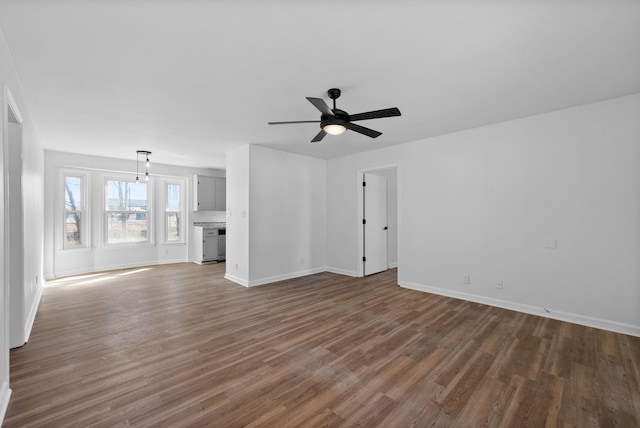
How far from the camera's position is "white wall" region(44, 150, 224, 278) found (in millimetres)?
5625

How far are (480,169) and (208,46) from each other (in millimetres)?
3814

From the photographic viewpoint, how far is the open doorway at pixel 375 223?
5.75 metres

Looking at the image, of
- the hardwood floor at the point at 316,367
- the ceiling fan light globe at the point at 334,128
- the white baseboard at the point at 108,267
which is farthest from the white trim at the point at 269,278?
the ceiling fan light globe at the point at 334,128

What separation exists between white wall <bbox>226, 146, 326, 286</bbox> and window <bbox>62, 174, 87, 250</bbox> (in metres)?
3.39

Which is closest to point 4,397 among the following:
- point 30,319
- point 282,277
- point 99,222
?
point 30,319

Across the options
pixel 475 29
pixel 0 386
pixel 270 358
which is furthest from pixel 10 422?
pixel 475 29

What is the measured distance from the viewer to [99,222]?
6230mm

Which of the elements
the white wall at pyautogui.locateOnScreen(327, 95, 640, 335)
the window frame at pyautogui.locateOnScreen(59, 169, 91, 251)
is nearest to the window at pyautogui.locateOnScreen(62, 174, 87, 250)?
the window frame at pyautogui.locateOnScreen(59, 169, 91, 251)

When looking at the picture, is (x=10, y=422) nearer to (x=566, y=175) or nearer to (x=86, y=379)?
(x=86, y=379)

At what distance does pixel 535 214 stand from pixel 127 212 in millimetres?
8065

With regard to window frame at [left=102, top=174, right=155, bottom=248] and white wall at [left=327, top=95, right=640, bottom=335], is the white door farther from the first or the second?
window frame at [left=102, top=174, right=155, bottom=248]

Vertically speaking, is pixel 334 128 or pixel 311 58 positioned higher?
pixel 311 58

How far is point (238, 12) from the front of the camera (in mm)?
1779

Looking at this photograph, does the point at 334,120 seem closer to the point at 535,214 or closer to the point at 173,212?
the point at 535,214
